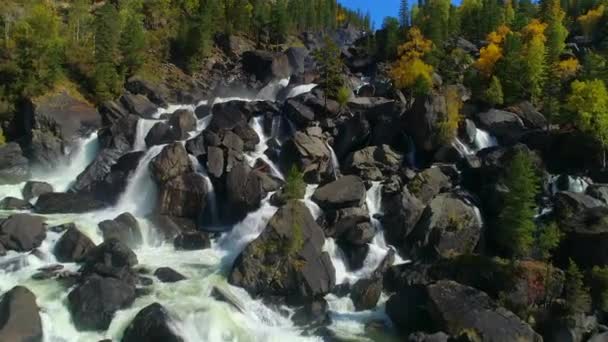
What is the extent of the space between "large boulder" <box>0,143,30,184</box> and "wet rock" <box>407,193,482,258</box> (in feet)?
138

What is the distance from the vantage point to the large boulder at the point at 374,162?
189 feet

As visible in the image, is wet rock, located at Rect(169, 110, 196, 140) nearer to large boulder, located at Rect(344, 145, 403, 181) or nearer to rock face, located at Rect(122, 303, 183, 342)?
large boulder, located at Rect(344, 145, 403, 181)

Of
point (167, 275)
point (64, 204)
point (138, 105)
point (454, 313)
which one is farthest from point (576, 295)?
point (138, 105)

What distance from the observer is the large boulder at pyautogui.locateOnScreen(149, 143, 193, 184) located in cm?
5212

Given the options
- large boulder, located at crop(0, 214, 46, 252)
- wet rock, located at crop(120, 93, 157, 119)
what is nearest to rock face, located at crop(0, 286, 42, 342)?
large boulder, located at crop(0, 214, 46, 252)

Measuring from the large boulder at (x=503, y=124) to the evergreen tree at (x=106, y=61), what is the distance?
51805mm

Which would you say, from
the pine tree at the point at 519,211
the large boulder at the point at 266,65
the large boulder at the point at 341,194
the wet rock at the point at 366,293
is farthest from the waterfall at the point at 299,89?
the wet rock at the point at 366,293

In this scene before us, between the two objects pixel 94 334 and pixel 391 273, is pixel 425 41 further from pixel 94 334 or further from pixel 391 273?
pixel 94 334

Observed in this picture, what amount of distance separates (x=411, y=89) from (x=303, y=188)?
3402 centimetres

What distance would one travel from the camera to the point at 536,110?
237 feet

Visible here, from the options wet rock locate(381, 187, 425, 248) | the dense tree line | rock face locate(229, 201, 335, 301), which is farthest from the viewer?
the dense tree line

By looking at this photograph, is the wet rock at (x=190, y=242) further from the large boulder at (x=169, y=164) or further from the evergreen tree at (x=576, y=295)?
the evergreen tree at (x=576, y=295)

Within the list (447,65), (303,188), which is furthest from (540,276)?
(447,65)

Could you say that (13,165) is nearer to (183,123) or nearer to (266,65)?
(183,123)
